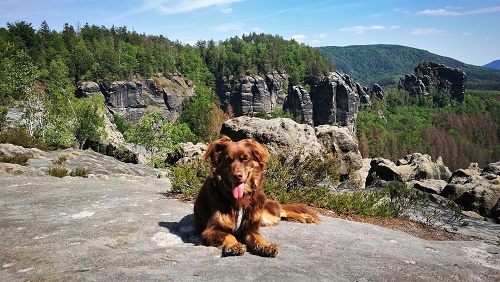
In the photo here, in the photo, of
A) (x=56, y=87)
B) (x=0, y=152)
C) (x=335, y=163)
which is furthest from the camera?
(x=56, y=87)

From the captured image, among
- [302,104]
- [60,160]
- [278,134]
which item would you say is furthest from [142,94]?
[278,134]

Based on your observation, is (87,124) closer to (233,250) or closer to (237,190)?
(237,190)

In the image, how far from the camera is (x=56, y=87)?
52.3 metres

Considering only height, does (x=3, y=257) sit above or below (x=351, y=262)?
above

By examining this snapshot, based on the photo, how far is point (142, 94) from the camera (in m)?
114

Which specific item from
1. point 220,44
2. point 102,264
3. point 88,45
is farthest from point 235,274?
point 220,44

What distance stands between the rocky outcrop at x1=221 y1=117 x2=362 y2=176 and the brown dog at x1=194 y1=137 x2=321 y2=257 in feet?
24.7

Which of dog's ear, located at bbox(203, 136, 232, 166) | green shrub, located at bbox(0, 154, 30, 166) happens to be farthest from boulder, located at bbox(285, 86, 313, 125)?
dog's ear, located at bbox(203, 136, 232, 166)

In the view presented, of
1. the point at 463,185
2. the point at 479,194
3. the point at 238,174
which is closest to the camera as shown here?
the point at 238,174

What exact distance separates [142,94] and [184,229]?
114 metres

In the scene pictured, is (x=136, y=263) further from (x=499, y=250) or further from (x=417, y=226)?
(x=417, y=226)

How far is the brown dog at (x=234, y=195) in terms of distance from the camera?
17.3ft

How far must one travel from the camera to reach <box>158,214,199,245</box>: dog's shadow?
6031mm

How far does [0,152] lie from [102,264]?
1585cm
